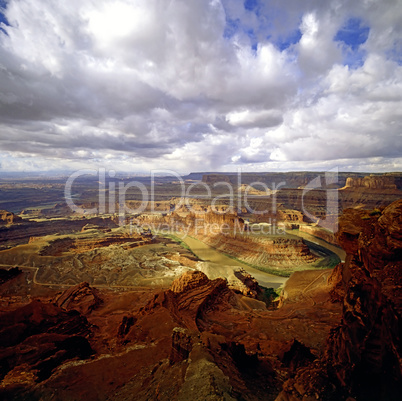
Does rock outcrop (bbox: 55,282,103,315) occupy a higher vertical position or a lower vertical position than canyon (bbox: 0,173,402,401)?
lower

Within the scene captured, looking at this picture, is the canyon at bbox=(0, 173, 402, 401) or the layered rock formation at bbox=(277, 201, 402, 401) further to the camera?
the canyon at bbox=(0, 173, 402, 401)

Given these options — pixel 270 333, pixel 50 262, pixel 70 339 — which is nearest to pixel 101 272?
pixel 50 262

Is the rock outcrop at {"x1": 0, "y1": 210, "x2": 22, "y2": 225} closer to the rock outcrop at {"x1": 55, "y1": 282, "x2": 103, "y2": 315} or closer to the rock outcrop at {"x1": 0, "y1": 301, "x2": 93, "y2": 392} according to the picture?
the rock outcrop at {"x1": 55, "y1": 282, "x2": 103, "y2": 315}

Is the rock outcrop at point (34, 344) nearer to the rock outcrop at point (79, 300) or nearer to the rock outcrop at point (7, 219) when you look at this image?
the rock outcrop at point (79, 300)

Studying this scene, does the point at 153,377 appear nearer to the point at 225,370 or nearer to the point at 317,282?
the point at 225,370

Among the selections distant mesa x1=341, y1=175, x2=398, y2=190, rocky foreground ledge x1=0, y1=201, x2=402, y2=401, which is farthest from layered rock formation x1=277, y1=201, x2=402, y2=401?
distant mesa x1=341, y1=175, x2=398, y2=190

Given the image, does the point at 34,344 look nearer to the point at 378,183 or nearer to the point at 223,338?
the point at 223,338

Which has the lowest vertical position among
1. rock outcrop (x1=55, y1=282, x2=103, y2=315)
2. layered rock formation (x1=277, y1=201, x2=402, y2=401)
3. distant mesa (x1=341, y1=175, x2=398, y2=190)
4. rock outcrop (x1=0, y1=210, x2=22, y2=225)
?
rock outcrop (x1=55, y1=282, x2=103, y2=315)

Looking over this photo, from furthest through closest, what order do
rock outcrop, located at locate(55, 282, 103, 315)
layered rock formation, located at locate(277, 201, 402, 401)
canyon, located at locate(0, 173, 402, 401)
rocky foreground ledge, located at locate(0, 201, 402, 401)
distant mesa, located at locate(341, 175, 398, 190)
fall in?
distant mesa, located at locate(341, 175, 398, 190), rock outcrop, located at locate(55, 282, 103, 315), canyon, located at locate(0, 173, 402, 401), rocky foreground ledge, located at locate(0, 201, 402, 401), layered rock formation, located at locate(277, 201, 402, 401)

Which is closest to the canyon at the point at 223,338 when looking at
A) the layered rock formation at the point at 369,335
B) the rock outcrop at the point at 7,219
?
the layered rock formation at the point at 369,335

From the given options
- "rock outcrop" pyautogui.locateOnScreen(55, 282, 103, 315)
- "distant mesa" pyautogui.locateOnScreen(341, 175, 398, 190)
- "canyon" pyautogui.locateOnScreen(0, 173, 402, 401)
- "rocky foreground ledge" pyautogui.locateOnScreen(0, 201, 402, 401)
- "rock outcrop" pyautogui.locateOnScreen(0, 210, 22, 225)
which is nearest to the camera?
"rocky foreground ledge" pyautogui.locateOnScreen(0, 201, 402, 401)
